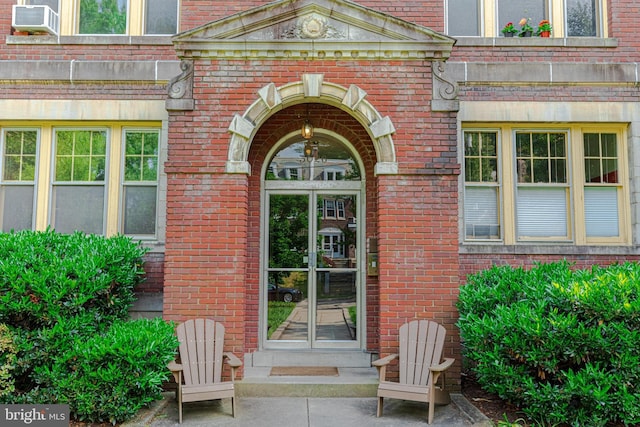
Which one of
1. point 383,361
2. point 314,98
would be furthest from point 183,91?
point 383,361

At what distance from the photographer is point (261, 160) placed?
7324 millimetres

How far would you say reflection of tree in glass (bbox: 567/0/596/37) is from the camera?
311 inches

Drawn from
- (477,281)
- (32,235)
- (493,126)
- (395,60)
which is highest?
(395,60)

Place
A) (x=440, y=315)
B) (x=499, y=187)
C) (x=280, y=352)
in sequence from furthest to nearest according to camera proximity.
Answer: (x=499, y=187) < (x=280, y=352) < (x=440, y=315)

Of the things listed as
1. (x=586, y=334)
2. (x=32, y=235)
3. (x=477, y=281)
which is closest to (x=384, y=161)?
(x=477, y=281)

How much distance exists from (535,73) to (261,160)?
439 cm

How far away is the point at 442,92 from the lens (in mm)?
6336

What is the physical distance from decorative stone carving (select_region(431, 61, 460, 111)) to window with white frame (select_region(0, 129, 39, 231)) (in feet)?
20.0

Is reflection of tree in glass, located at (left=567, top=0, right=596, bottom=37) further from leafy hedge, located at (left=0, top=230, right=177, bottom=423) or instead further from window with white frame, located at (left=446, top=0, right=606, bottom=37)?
leafy hedge, located at (left=0, top=230, right=177, bottom=423)

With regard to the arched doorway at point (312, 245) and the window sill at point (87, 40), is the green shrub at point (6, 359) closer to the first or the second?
the arched doorway at point (312, 245)

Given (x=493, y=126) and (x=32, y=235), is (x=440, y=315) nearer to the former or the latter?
(x=493, y=126)

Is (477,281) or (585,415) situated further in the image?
(477,281)

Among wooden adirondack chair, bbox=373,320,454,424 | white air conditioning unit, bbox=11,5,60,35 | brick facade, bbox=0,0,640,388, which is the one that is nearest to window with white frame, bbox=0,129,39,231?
white air conditioning unit, bbox=11,5,60,35

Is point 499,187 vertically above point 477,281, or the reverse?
point 499,187
